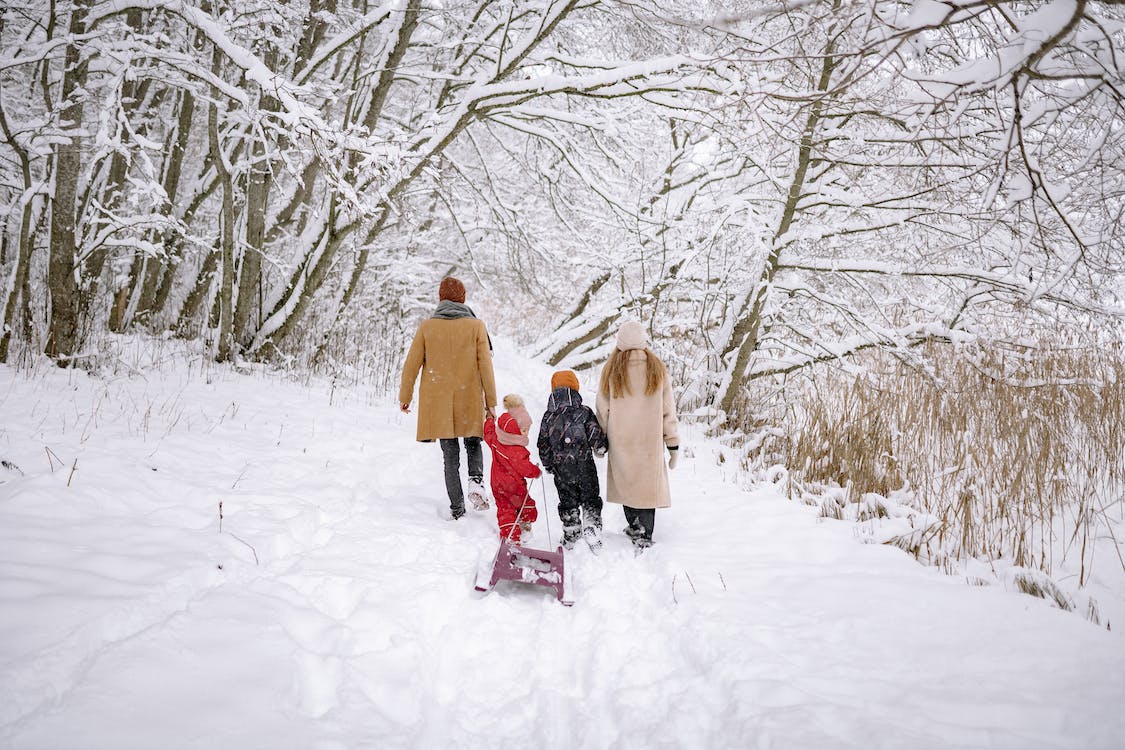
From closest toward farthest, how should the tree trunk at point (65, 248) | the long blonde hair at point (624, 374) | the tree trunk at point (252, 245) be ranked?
1. the long blonde hair at point (624, 374)
2. the tree trunk at point (65, 248)
3. the tree trunk at point (252, 245)

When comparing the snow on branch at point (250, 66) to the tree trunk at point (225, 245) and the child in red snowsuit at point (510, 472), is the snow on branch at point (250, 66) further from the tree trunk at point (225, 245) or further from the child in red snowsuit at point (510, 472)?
the child in red snowsuit at point (510, 472)

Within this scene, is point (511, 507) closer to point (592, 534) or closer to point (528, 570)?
point (592, 534)

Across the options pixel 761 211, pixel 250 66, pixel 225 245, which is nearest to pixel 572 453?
pixel 250 66

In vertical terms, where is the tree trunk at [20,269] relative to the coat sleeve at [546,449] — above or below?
above

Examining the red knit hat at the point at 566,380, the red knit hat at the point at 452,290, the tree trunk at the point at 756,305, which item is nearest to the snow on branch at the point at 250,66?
the red knit hat at the point at 452,290

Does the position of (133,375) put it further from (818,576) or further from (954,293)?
(954,293)

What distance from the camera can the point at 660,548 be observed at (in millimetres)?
3357

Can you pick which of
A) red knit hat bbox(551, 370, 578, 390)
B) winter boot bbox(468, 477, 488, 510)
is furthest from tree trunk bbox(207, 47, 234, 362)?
red knit hat bbox(551, 370, 578, 390)

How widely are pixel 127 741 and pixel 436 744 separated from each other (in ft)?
2.85

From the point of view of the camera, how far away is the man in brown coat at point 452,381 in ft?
12.3

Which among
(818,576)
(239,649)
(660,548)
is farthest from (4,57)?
(818,576)

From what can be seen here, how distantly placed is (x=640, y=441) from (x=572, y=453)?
48cm

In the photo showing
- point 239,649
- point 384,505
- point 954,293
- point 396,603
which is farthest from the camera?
point 954,293

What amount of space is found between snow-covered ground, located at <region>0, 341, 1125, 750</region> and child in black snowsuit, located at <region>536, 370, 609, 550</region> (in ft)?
0.81
